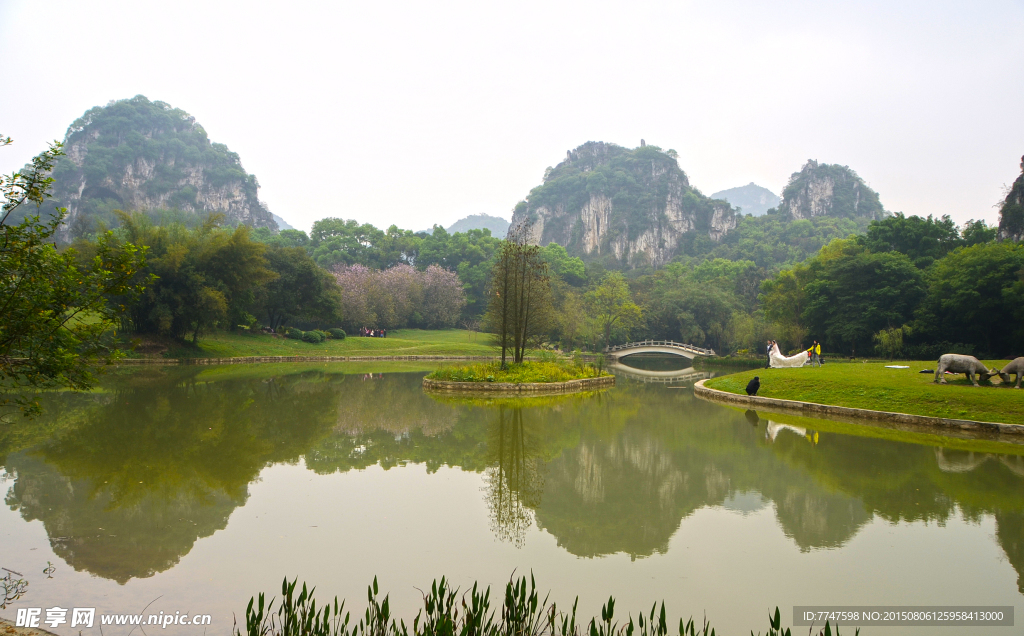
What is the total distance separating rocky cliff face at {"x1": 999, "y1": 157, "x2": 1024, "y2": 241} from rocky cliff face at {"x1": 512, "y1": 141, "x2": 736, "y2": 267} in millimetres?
95277

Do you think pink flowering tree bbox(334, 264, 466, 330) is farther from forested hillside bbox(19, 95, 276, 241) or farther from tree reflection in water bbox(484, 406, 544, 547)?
forested hillside bbox(19, 95, 276, 241)

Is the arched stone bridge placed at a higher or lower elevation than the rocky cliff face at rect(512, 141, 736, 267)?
lower

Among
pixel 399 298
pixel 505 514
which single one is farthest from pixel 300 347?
pixel 505 514

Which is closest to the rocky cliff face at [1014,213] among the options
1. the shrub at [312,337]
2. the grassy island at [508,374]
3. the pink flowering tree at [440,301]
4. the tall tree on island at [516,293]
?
the grassy island at [508,374]

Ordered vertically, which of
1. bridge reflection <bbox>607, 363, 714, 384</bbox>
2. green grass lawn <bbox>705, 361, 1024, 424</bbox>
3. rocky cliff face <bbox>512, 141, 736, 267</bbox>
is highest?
rocky cliff face <bbox>512, 141, 736, 267</bbox>

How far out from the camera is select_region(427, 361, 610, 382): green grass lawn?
22.8m

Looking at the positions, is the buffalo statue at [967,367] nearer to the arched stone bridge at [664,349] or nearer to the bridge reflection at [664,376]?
the bridge reflection at [664,376]

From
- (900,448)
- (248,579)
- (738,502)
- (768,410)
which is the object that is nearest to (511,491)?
(738,502)

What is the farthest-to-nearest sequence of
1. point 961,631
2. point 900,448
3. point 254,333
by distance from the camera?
1. point 254,333
2. point 900,448
3. point 961,631

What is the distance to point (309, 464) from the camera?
9758 mm

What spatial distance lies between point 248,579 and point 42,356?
295cm

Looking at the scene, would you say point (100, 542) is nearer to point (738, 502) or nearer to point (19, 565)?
point (19, 565)

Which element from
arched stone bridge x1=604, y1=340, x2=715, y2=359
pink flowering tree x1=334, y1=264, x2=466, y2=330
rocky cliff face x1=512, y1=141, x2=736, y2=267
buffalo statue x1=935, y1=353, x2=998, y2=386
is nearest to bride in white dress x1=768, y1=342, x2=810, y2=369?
buffalo statue x1=935, y1=353, x2=998, y2=386

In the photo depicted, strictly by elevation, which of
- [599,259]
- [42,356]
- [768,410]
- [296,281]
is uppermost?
[599,259]
